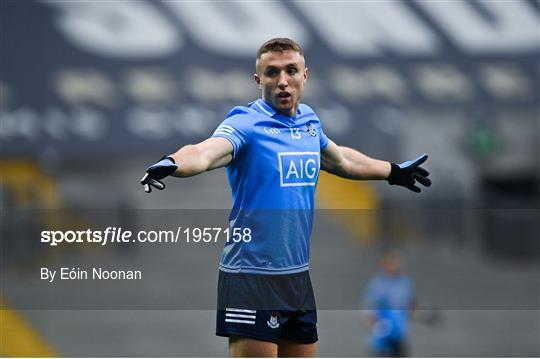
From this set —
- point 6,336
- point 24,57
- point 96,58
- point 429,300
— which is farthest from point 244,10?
point 6,336

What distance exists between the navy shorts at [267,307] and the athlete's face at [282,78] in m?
1.24

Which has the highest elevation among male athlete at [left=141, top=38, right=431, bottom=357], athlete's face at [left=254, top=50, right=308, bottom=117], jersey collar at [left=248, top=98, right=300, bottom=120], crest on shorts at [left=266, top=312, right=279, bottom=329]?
athlete's face at [left=254, top=50, right=308, bottom=117]

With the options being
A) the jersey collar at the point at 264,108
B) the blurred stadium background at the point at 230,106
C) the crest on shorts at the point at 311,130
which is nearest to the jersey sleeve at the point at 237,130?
the jersey collar at the point at 264,108

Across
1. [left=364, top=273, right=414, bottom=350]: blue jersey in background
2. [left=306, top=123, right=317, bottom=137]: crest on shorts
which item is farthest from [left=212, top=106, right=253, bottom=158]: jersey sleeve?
[left=364, top=273, right=414, bottom=350]: blue jersey in background

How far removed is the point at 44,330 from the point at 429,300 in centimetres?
911

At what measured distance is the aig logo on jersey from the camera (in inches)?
295

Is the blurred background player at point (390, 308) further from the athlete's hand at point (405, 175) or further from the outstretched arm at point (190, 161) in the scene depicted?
the outstretched arm at point (190, 161)

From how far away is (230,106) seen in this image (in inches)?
922

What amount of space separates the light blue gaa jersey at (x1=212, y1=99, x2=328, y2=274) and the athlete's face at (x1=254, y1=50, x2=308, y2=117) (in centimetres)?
16

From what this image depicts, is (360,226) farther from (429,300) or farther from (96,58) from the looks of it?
(96,58)

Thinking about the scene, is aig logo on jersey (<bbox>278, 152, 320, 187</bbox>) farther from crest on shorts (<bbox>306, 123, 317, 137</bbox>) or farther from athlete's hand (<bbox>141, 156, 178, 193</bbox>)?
athlete's hand (<bbox>141, 156, 178, 193</bbox>)

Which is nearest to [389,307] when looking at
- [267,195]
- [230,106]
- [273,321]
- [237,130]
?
[230,106]

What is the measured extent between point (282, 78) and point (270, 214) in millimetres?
989

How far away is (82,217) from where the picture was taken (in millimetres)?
23359
